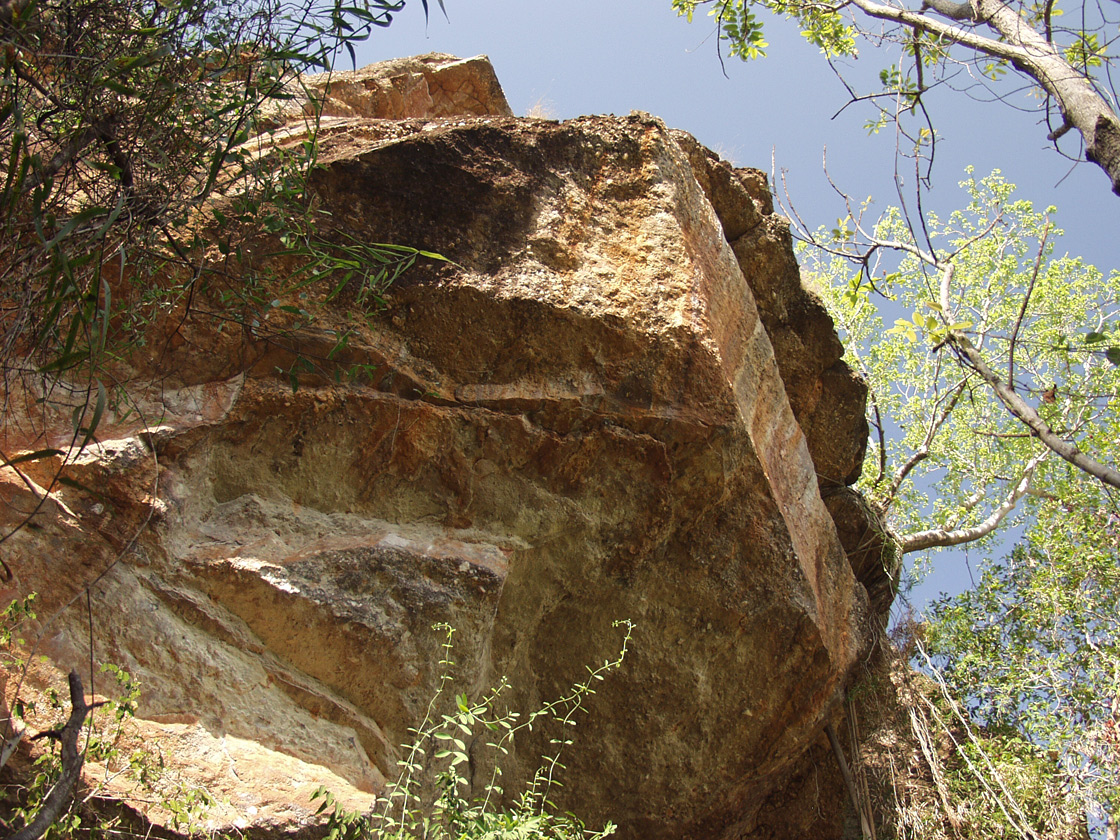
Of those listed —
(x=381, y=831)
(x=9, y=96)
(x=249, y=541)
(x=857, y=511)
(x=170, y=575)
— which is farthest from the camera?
(x=857, y=511)

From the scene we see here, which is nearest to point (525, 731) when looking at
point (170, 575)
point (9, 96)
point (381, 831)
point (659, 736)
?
point (659, 736)

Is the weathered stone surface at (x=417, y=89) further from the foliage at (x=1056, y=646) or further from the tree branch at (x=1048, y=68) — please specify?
the foliage at (x=1056, y=646)

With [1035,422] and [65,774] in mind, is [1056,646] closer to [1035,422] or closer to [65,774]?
[1035,422]

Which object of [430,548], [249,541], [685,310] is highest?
[685,310]

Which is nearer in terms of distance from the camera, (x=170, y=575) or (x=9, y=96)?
(x=9, y=96)

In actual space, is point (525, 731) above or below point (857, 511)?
below

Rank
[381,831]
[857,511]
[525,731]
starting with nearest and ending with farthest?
[381,831]
[525,731]
[857,511]

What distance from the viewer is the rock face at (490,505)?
325 cm

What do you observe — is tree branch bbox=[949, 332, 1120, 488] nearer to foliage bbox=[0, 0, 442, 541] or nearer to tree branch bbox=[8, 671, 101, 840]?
foliage bbox=[0, 0, 442, 541]

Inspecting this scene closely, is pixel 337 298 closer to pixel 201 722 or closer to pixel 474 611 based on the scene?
pixel 474 611

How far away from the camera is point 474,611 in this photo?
3682mm

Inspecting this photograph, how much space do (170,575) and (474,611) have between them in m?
1.26

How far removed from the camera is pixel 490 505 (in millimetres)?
3934

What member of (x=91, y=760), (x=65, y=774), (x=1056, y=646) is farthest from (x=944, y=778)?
(x=65, y=774)
